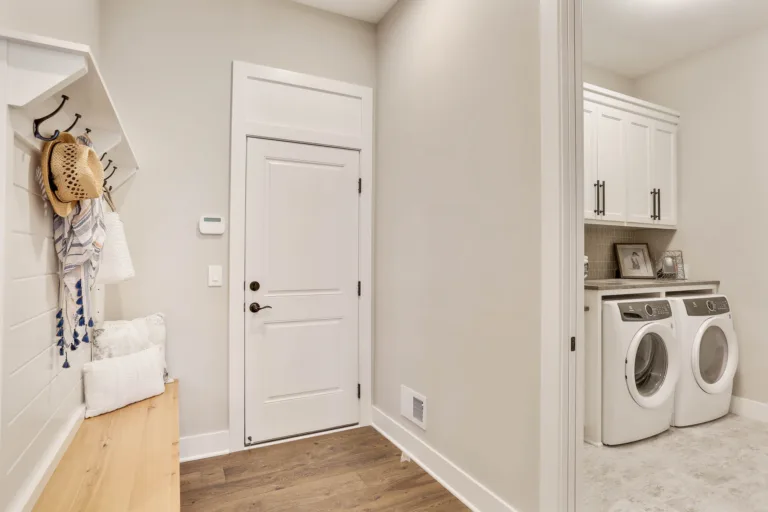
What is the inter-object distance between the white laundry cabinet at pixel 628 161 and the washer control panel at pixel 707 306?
749 millimetres

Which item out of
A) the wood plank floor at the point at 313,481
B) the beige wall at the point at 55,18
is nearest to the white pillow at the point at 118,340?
the wood plank floor at the point at 313,481

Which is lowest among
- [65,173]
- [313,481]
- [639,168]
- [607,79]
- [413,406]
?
[313,481]

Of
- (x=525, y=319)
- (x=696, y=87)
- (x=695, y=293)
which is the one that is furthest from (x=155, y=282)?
(x=696, y=87)

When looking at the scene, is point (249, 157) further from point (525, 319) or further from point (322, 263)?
point (525, 319)

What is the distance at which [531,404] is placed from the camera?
5.60 feet

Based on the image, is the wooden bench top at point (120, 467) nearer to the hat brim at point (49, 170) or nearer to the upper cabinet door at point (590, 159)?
the hat brim at point (49, 170)

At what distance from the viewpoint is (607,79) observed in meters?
3.71

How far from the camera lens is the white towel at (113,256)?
5.47 ft

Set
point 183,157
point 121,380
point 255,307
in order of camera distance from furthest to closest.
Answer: point 255,307 < point 183,157 < point 121,380

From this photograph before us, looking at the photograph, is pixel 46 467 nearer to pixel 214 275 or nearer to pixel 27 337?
pixel 27 337

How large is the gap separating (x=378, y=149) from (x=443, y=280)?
1222 millimetres

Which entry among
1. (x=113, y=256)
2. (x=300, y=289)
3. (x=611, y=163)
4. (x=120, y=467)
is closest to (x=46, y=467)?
(x=120, y=467)

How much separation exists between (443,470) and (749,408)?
102 inches

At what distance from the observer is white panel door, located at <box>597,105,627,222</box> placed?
3178 millimetres
